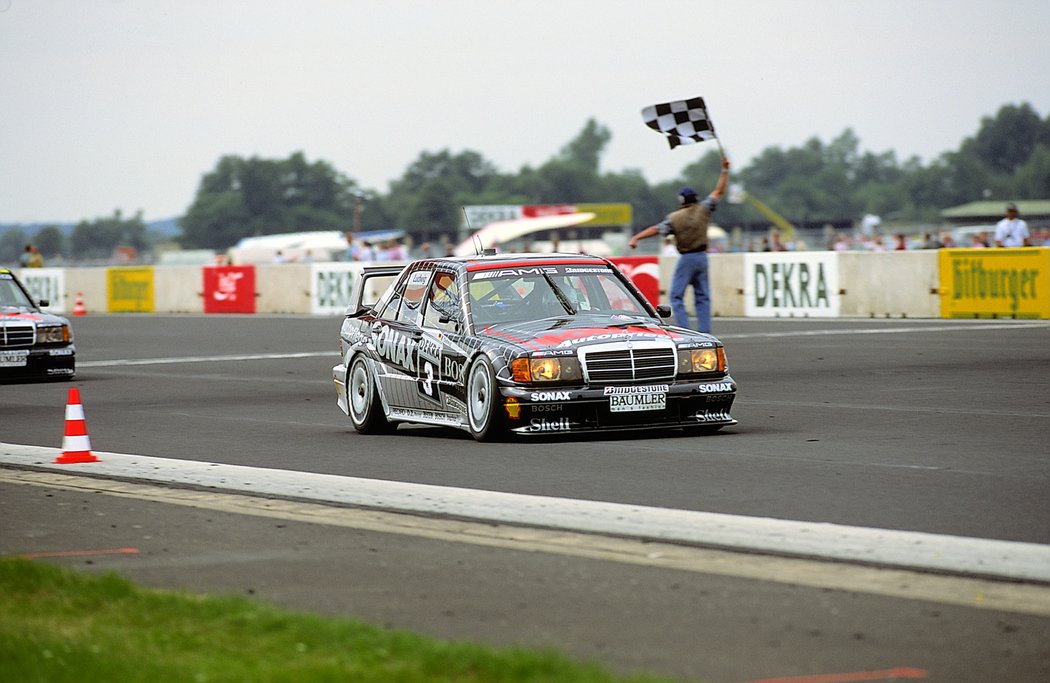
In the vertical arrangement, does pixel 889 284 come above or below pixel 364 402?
above

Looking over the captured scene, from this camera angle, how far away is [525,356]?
1142cm

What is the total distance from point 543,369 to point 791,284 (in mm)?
21512

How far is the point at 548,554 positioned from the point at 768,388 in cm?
941

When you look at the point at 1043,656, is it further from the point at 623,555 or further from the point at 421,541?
the point at 421,541

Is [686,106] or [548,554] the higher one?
[686,106]

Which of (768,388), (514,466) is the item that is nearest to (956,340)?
(768,388)

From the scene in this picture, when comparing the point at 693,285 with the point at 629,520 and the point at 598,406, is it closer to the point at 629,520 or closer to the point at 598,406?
the point at 598,406

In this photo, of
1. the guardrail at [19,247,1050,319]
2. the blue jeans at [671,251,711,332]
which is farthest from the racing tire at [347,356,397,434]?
the guardrail at [19,247,1050,319]

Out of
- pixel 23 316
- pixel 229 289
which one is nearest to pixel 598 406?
pixel 23 316

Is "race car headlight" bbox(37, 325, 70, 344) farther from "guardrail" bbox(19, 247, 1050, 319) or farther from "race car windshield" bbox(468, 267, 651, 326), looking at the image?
"guardrail" bbox(19, 247, 1050, 319)

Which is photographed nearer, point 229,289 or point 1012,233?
point 1012,233

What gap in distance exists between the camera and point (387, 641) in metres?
5.35

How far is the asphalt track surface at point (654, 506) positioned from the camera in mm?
5449

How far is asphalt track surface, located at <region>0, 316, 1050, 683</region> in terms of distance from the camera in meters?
5.45
